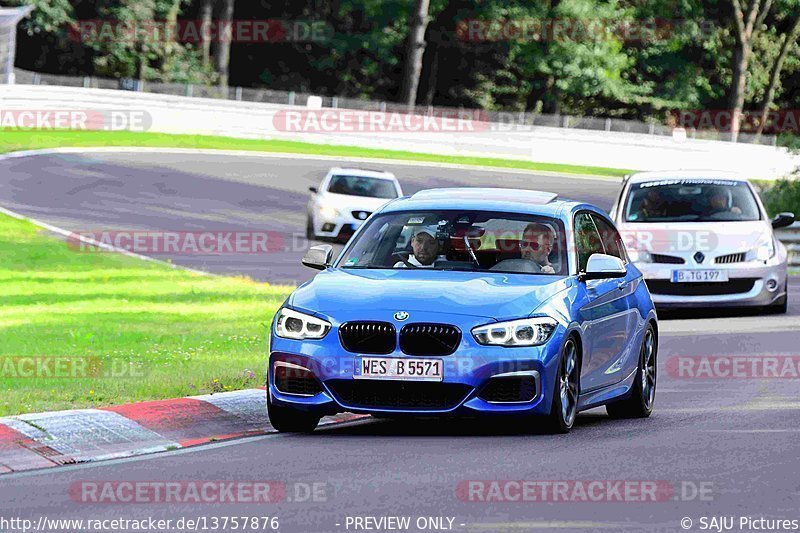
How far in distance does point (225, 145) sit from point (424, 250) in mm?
40935

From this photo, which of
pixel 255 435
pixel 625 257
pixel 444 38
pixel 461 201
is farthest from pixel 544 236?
pixel 444 38

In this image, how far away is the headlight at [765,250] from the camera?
20.3 m

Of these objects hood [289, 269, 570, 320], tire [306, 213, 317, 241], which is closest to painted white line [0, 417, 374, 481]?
hood [289, 269, 570, 320]

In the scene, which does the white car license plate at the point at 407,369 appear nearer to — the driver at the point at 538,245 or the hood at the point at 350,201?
the driver at the point at 538,245

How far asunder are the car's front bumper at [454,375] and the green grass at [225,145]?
33.8m

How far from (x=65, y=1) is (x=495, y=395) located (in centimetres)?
6268

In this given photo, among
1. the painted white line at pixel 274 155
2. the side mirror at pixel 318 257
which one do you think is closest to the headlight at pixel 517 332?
the side mirror at pixel 318 257

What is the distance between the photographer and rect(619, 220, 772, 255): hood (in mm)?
20172

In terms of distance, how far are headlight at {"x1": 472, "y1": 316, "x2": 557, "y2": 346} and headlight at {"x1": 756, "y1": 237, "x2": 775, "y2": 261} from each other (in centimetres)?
1045

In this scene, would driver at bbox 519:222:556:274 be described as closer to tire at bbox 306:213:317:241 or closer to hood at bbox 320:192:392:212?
hood at bbox 320:192:392:212

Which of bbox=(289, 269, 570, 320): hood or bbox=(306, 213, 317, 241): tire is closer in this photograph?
bbox=(289, 269, 570, 320): hood

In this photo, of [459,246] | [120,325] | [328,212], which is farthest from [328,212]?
[459,246]

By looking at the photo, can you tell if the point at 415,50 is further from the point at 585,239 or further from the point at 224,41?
the point at 585,239

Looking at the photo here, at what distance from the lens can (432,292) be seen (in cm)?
Result: 1045
